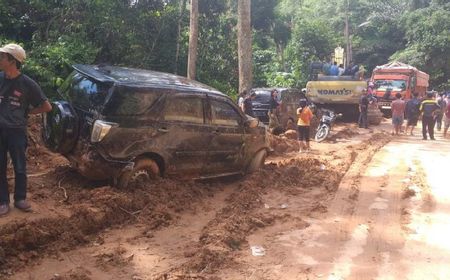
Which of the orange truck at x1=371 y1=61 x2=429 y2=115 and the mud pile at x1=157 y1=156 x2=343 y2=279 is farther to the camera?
the orange truck at x1=371 y1=61 x2=429 y2=115

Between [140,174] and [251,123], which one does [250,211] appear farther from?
[251,123]

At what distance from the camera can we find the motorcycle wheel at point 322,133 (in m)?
14.0

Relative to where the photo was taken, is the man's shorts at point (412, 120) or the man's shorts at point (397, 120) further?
the man's shorts at point (412, 120)

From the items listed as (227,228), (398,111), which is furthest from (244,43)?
(227,228)

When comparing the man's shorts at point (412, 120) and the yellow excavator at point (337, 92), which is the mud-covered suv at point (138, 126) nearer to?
the yellow excavator at point (337, 92)

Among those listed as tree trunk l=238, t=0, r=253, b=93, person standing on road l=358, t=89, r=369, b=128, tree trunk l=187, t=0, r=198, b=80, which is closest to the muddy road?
tree trunk l=238, t=0, r=253, b=93

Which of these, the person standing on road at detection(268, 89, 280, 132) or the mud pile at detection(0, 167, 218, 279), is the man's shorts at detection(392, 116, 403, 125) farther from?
the mud pile at detection(0, 167, 218, 279)

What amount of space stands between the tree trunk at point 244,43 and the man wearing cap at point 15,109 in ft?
35.4

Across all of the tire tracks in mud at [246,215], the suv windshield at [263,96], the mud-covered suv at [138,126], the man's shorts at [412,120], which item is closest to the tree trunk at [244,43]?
the suv windshield at [263,96]

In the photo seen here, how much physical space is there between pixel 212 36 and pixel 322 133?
8433 mm

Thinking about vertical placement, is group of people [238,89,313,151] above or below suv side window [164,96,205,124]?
below

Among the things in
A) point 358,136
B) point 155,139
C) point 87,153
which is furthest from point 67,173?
point 358,136

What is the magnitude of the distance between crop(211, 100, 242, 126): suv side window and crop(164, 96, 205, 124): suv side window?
0.27 m

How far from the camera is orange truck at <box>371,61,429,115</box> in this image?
2340cm
